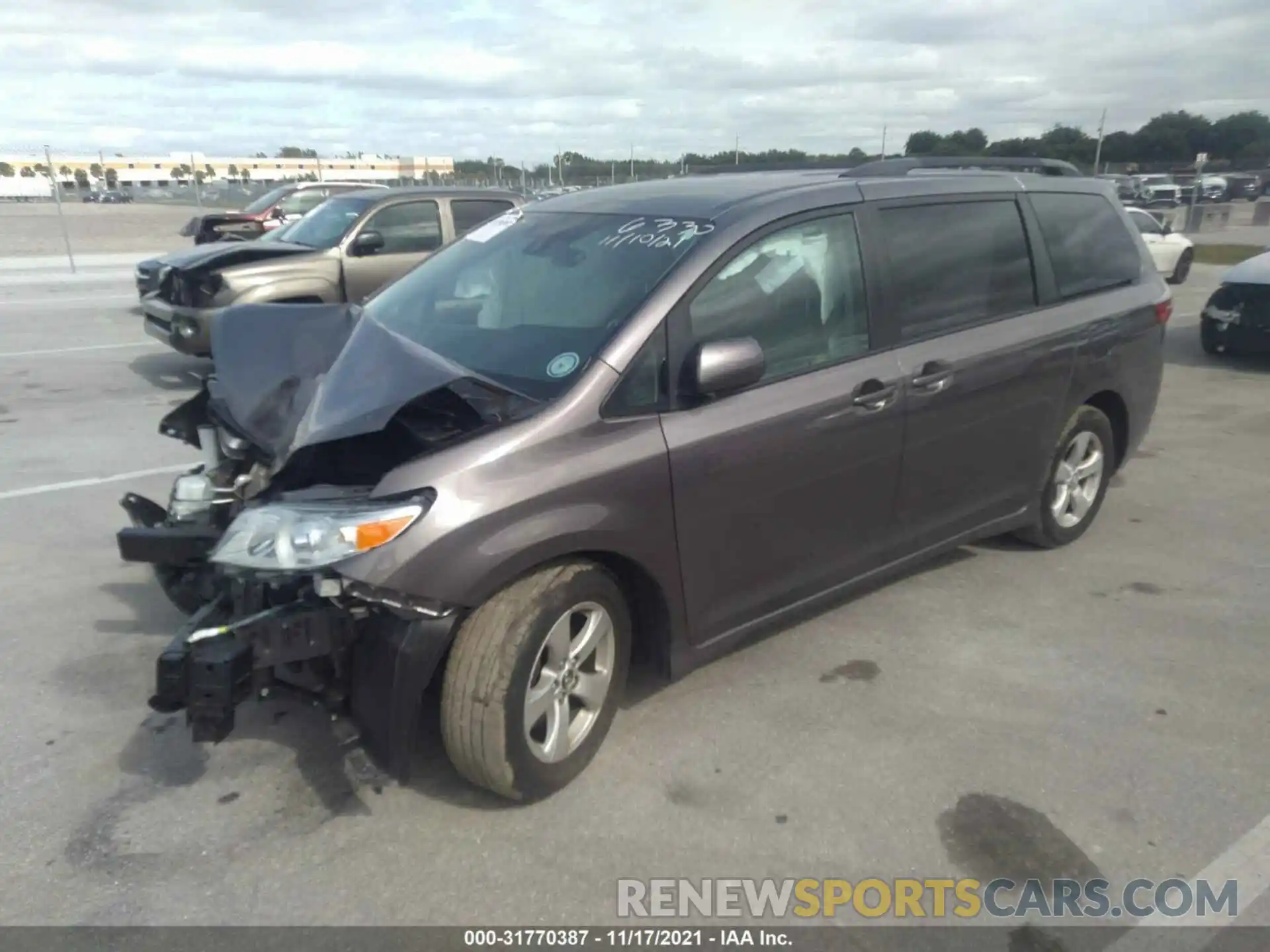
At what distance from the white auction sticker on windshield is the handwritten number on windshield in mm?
713

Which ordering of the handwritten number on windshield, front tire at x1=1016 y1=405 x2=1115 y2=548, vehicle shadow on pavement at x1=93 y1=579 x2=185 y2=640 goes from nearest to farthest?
the handwritten number on windshield < vehicle shadow on pavement at x1=93 y1=579 x2=185 y2=640 < front tire at x1=1016 y1=405 x2=1115 y2=548

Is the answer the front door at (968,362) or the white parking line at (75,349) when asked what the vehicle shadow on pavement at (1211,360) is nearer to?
the front door at (968,362)

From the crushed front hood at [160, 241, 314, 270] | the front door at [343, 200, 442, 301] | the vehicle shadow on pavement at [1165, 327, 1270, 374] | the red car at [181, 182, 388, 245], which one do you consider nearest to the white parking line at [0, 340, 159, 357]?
the crushed front hood at [160, 241, 314, 270]

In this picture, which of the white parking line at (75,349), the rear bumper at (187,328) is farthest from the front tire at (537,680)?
the white parking line at (75,349)

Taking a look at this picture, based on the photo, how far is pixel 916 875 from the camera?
2871 millimetres

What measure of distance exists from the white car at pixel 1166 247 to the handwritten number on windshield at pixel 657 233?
49.2ft

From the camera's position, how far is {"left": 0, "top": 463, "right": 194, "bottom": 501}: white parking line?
598 centimetres

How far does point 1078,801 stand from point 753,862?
111 centimetres

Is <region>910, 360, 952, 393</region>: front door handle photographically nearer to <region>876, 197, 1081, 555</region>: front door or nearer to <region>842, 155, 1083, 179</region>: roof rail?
<region>876, 197, 1081, 555</region>: front door

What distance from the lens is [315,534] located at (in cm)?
276

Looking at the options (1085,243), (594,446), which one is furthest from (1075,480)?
(594,446)

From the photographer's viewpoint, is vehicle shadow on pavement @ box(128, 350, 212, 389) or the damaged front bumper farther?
vehicle shadow on pavement @ box(128, 350, 212, 389)

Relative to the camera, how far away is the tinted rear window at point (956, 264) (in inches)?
159

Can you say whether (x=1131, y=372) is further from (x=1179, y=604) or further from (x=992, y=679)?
(x=992, y=679)
